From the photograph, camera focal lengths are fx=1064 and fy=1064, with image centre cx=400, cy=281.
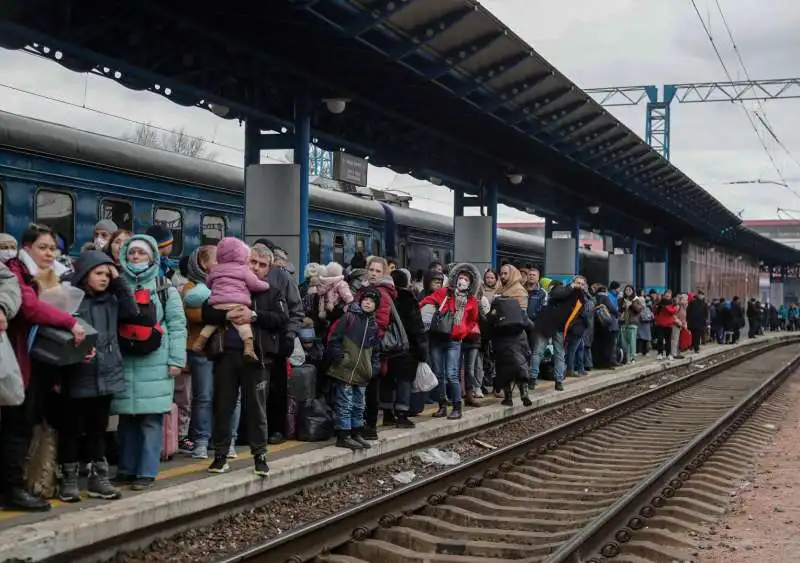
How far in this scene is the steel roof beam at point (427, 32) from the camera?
13.5 metres

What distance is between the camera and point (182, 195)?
43.8 ft

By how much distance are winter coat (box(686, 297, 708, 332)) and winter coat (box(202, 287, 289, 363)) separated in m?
21.5

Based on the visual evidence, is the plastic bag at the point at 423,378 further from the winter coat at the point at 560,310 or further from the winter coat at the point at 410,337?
the winter coat at the point at 560,310

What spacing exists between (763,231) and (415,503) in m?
99.6

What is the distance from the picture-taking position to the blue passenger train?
1086 centimetres

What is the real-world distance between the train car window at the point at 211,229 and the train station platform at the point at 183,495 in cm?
419

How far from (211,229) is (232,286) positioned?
677cm

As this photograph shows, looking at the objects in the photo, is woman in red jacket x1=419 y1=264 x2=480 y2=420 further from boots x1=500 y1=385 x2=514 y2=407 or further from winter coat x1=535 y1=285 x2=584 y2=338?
winter coat x1=535 y1=285 x2=584 y2=338

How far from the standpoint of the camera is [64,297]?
20.7 ft

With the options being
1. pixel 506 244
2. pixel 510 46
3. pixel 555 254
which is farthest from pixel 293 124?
pixel 555 254

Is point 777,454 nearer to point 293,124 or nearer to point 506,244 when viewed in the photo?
point 293,124

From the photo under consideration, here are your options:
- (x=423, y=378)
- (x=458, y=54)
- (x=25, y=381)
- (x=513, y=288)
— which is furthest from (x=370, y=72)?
(x=25, y=381)

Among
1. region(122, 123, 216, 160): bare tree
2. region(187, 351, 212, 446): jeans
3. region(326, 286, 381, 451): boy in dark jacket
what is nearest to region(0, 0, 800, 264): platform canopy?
region(326, 286, 381, 451): boy in dark jacket

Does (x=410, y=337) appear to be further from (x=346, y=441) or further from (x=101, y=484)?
(x=101, y=484)
